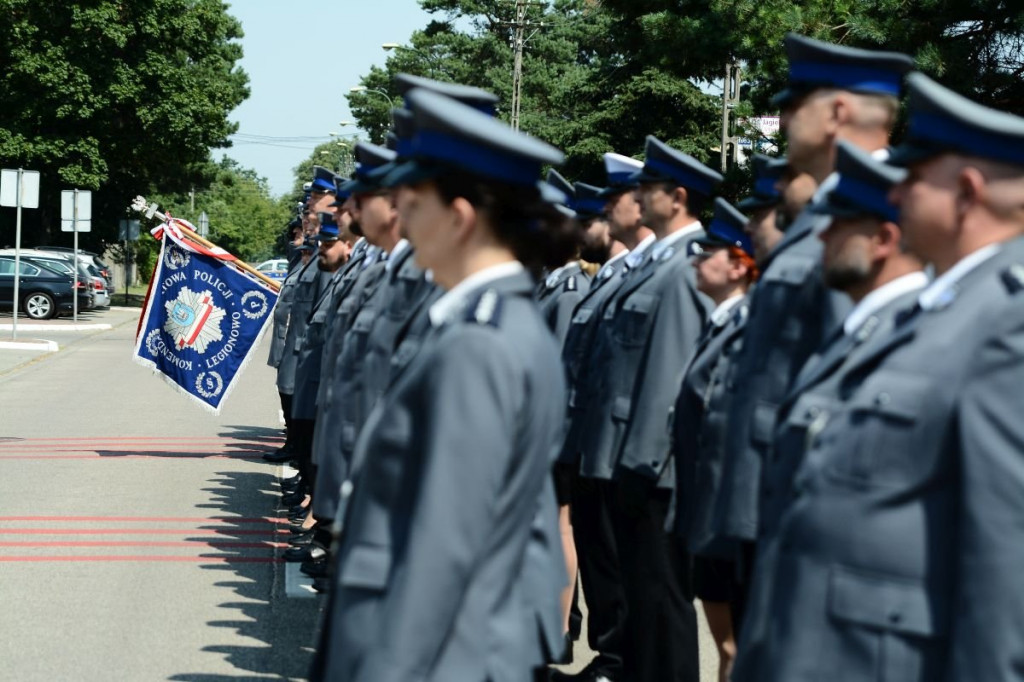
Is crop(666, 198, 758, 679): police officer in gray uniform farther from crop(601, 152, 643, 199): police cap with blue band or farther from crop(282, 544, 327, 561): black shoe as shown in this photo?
crop(282, 544, 327, 561): black shoe

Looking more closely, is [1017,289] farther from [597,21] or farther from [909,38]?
[597,21]

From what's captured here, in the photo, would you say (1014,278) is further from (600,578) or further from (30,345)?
(30,345)

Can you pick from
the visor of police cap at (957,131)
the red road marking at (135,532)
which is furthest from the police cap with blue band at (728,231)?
the red road marking at (135,532)

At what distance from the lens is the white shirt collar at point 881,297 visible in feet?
11.0

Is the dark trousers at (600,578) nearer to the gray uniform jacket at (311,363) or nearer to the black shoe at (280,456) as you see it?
the gray uniform jacket at (311,363)

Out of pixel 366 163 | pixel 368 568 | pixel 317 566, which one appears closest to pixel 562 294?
pixel 366 163

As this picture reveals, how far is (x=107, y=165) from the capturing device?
54.0 meters

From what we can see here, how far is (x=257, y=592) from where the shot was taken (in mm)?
8844

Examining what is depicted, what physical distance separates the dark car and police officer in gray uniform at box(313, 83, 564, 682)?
38735 mm

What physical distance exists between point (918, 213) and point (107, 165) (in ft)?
175

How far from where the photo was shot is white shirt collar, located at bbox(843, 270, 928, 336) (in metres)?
3.34

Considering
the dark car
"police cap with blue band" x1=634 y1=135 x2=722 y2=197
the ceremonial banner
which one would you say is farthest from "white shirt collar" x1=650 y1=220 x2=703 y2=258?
the dark car

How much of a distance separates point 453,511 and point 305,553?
6.78 meters

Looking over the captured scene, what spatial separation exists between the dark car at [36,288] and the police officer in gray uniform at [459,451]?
3873 centimetres
